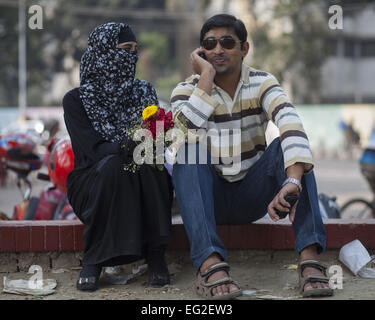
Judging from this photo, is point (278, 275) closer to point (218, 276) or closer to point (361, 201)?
point (218, 276)

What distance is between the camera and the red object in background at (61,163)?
13.6ft

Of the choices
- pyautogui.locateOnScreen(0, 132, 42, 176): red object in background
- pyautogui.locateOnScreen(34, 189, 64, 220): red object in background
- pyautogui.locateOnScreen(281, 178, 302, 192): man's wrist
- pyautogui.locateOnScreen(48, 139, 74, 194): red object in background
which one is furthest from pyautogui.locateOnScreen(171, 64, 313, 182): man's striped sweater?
pyautogui.locateOnScreen(0, 132, 42, 176): red object in background

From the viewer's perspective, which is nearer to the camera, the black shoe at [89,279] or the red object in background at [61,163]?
the black shoe at [89,279]

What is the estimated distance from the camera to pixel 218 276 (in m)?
2.94

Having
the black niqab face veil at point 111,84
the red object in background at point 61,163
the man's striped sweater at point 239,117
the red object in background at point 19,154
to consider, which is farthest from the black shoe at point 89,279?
the red object in background at point 19,154

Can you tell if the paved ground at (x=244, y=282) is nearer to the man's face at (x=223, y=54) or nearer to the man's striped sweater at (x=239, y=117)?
the man's striped sweater at (x=239, y=117)

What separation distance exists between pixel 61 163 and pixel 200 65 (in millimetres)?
1369

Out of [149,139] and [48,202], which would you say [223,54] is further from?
[48,202]

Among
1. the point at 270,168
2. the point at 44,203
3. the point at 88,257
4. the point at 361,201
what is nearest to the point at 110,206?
the point at 88,257

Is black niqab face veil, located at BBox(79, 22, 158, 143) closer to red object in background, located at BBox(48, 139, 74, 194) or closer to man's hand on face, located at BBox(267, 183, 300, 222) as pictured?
red object in background, located at BBox(48, 139, 74, 194)

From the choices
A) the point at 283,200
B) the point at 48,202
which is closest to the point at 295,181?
the point at 283,200

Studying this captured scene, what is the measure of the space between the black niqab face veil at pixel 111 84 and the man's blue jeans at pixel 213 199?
52cm

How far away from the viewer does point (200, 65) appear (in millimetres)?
3336
